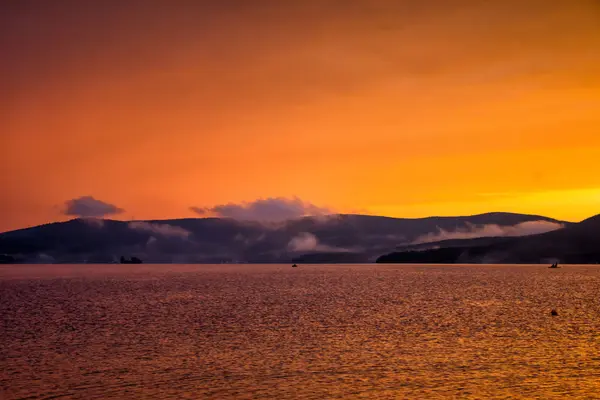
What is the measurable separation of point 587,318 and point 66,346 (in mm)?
74028

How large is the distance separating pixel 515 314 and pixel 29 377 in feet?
251

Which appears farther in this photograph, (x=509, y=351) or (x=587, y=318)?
(x=587, y=318)

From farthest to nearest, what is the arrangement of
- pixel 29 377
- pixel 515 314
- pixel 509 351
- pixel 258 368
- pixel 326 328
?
pixel 515 314 → pixel 326 328 → pixel 509 351 → pixel 258 368 → pixel 29 377

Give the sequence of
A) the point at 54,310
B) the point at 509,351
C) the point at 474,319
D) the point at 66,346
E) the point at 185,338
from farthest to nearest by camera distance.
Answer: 1. the point at 54,310
2. the point at 474,319
3. the point at 185,338
4. the point at 66,346
5. the point at 509,351

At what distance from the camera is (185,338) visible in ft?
236

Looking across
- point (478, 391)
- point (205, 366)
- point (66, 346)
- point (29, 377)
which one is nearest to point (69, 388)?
point (29, 377)

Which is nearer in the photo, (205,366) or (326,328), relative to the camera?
(205,366)

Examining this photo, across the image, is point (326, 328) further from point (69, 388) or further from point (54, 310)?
point (54, 310)

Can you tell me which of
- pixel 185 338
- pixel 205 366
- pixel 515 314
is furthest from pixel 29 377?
pixel 515 314

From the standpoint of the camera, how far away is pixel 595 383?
1796 inches

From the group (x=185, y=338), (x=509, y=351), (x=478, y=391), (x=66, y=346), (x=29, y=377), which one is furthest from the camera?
(x=185, y=338)

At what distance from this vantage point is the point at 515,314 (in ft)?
333

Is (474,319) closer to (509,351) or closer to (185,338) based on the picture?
(509,351)

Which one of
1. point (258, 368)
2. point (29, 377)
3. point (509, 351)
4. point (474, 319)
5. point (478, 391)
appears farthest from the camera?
point (474, 319)
